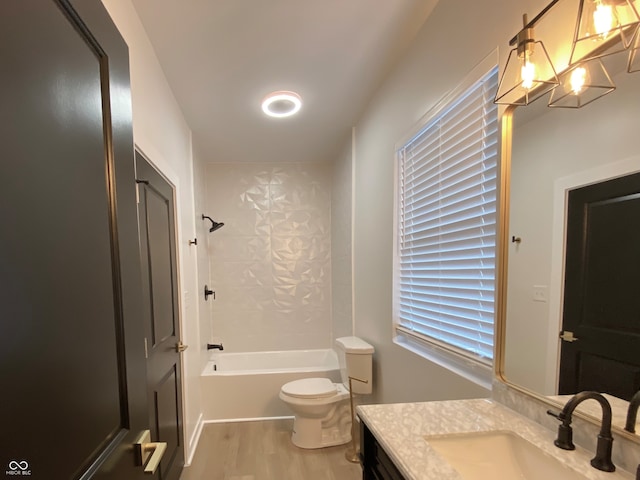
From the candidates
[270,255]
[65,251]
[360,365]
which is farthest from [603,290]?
[270,255]

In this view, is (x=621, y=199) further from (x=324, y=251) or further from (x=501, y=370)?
(x=324, y=251)

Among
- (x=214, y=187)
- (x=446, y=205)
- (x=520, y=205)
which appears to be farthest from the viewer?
(x=214, y=187)

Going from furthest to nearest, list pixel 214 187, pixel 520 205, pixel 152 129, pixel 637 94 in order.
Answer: pixel 214 187, pixel 152 129, pixel 520 205, pixel 637 94

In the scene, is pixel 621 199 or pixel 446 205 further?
pixel 446 205

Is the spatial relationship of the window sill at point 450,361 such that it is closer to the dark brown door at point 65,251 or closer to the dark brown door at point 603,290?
the dark brown door at point 603,290

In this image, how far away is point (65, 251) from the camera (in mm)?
578

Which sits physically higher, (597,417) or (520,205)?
(520,205)

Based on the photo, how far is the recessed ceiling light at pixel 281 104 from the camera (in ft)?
Answer: 7.36

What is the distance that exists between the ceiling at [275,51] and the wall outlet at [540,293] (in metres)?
1.32

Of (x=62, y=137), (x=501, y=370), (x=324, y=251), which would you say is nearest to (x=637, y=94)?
(x=501, y=370)

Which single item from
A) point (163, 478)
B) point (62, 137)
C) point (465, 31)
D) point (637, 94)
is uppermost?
point (465, 31)

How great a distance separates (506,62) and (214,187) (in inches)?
129

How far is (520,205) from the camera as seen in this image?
106 centimetres

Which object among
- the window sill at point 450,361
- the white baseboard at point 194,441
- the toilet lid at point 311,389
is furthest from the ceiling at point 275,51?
the white baseboard at point 194,441
